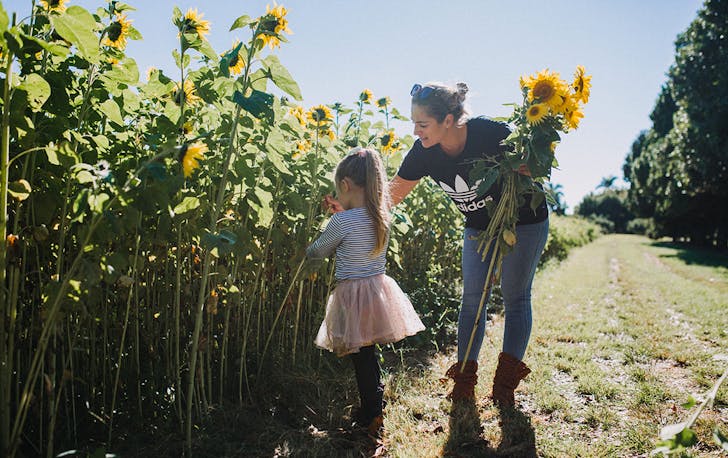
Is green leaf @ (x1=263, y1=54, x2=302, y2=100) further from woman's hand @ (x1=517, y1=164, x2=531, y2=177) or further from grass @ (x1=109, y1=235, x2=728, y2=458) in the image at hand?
grass @ (x1=109, y1=235, x2=728, y2=458)

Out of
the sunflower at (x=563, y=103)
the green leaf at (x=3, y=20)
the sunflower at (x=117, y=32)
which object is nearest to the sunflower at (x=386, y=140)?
the sunflower at (x=563, y=103)

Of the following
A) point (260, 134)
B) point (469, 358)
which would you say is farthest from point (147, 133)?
point (469, 358)

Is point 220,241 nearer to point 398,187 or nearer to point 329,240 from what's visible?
point 329,240

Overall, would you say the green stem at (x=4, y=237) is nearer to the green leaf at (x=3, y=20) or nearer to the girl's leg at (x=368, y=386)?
the green leaf at (x=3, y=20)

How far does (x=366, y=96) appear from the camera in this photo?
11.2 feet

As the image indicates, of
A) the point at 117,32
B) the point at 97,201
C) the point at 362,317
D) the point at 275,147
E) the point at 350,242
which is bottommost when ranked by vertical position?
the point at 362,317

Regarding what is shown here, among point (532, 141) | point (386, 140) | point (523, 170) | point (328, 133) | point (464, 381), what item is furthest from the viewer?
point (386, 140)

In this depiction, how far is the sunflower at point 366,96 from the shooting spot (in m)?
3.35

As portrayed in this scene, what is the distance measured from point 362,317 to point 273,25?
4.16ft

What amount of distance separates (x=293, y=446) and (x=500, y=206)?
141cm

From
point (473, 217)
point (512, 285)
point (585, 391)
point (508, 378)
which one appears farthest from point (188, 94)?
point (585, 391)

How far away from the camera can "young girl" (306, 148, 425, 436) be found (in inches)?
90.1

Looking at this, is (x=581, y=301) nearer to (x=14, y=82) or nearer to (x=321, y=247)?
(x=321, y=247)

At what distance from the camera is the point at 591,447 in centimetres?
219
